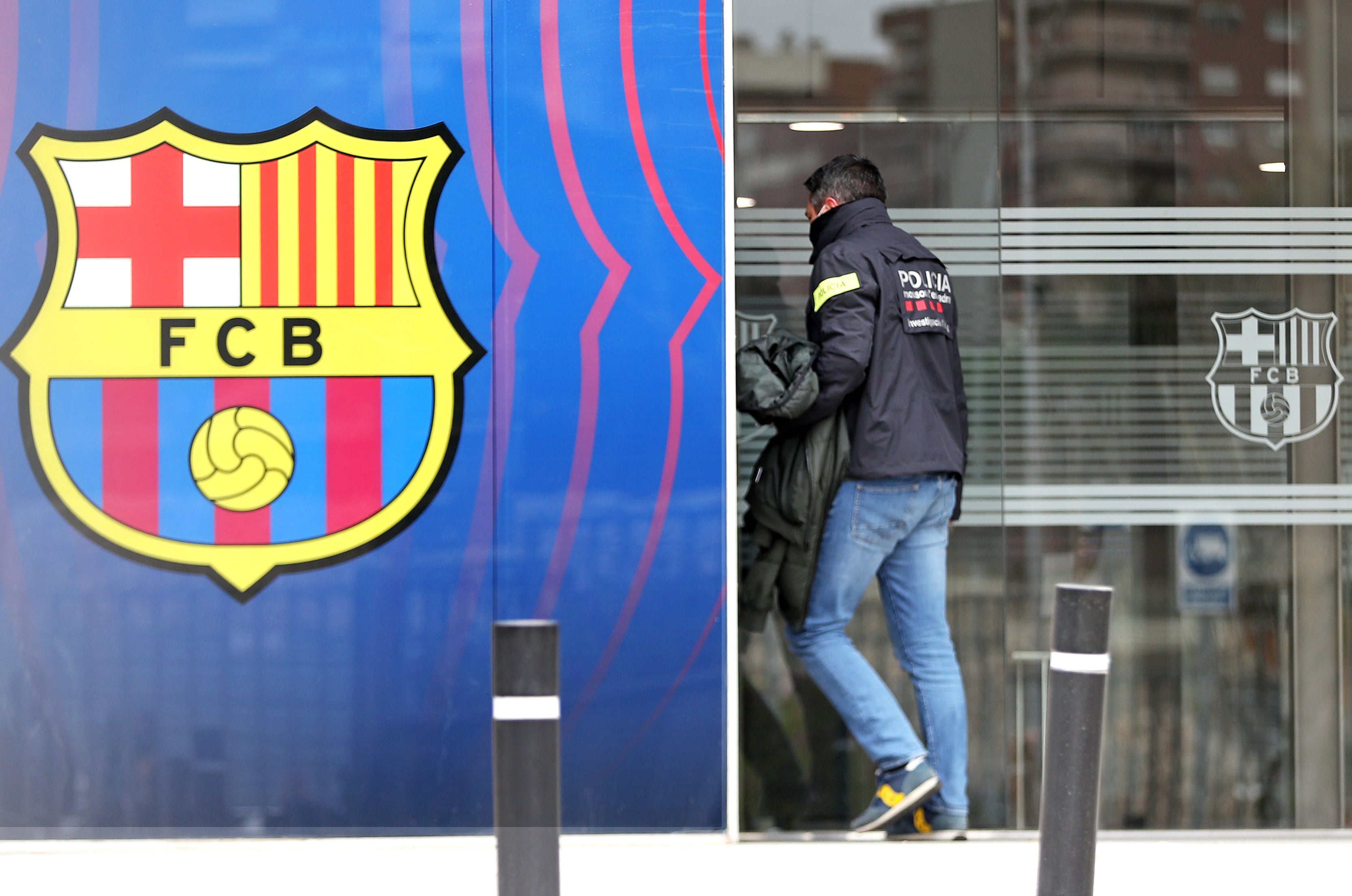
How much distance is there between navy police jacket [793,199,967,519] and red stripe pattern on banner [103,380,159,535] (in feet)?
6.78

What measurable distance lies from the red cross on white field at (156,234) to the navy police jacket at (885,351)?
190cm

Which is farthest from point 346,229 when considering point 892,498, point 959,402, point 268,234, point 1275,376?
point 1275,376

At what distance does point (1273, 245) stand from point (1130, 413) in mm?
776

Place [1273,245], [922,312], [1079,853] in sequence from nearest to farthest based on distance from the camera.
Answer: [1079,853] < [922,312] < [1273,245]

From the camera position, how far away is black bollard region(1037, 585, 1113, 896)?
114 inches

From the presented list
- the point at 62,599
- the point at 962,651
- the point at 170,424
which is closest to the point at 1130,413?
the point at 962,651

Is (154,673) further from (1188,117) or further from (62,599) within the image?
(1188,117)

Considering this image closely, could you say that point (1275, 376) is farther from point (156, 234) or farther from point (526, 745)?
point (156, 234)

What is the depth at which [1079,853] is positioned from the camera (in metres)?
2.99

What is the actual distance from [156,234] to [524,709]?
98.1 inches

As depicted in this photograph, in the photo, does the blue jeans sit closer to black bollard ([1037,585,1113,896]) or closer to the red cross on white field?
black bollard ([1037,585,1113,896])

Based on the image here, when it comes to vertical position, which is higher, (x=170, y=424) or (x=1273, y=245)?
(x=1273, y=245)

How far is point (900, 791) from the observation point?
4.19 meters

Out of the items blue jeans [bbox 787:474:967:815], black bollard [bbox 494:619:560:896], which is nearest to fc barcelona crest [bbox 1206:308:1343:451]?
blue jeans [bbox 787:474:967:815]
